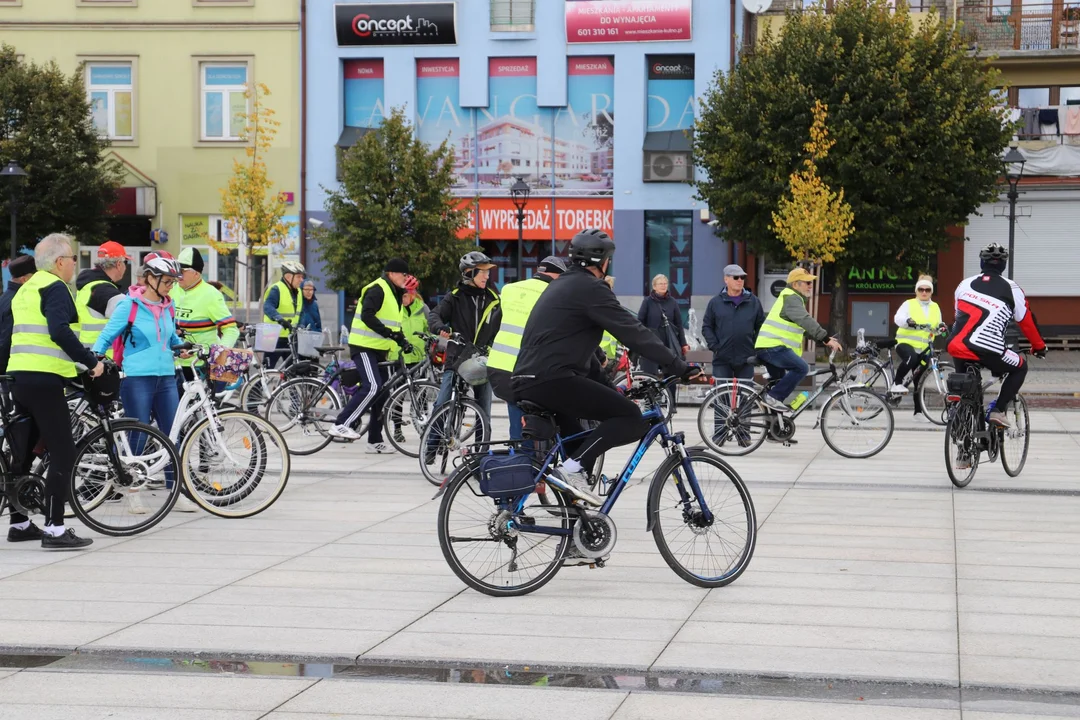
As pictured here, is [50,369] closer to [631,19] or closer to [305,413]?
[305,413]

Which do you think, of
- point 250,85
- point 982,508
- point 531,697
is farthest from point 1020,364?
point 250,85

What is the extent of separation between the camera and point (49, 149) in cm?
3369

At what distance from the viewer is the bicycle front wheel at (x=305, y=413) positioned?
13.7 m

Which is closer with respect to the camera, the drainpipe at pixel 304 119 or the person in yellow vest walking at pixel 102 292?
the person in yellow vest walking at pixel 102 292

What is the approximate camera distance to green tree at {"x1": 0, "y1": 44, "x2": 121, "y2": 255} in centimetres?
3353

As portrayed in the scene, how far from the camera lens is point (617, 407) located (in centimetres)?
732

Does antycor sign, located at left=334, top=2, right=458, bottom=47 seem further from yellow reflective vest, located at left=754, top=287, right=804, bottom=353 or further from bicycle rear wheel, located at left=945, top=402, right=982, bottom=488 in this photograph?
bicycle rear wheel, located at left=945, top=402, right=982, bottom=488

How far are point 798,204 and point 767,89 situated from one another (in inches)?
107

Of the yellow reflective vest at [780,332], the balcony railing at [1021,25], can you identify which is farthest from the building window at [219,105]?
the yellow reflective vest at [780,332]

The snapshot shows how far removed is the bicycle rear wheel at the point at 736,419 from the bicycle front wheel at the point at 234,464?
205 inches

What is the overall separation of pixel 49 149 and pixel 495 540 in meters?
29.2

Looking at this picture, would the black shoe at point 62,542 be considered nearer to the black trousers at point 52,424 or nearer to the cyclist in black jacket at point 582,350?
the black trousers at point 52,424

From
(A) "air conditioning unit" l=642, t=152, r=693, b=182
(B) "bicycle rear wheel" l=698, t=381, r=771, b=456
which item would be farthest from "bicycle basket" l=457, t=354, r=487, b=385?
(A) "air conditioning unit" l=642, t=152, r=693, b=182

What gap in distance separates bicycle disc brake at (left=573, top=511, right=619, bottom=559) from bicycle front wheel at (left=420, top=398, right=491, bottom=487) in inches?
Answer: 168
